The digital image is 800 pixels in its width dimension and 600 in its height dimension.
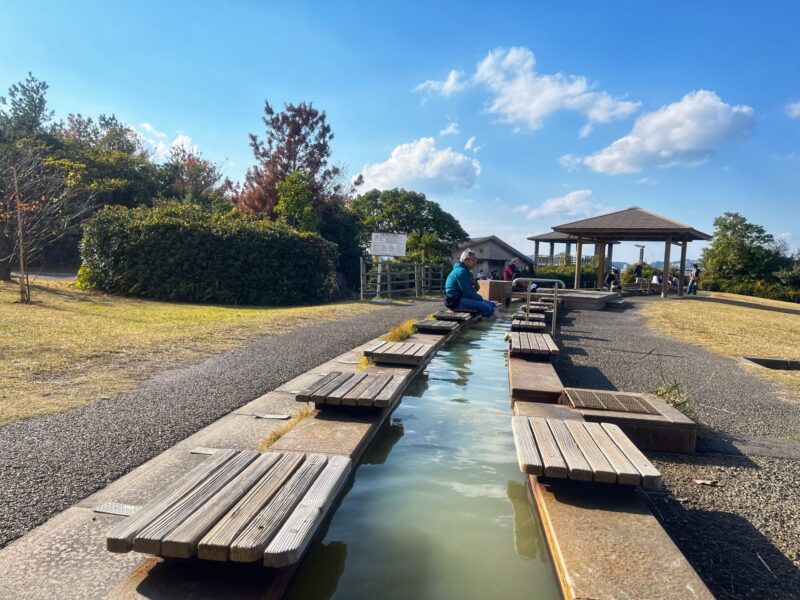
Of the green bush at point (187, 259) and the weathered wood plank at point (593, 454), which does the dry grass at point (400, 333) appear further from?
the green bush at point (187, 259)

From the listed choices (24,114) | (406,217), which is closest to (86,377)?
(406,217)

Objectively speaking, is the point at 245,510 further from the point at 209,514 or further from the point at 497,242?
the point at 497,242

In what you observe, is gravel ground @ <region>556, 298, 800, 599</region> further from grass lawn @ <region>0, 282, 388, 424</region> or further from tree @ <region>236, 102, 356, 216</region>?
tree @ <region>236, 102, 356, 216</region>

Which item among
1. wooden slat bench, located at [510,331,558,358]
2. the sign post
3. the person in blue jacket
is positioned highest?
the sign post

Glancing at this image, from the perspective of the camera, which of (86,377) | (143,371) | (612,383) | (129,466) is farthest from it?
(612,383)

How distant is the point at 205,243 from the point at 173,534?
1420 centimetres

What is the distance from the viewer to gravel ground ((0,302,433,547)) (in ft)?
8.80

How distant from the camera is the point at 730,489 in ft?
10.5

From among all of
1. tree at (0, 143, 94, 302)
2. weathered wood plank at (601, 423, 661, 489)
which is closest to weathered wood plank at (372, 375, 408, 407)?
weathered wood plank at (601, 423, 661, 489)

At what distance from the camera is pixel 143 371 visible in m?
5.55

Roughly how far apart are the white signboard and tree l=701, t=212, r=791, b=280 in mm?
23239

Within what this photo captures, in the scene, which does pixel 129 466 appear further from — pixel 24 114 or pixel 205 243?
pixel 24 114

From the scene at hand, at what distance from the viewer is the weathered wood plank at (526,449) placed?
2.62m

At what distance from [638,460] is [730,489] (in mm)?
1017
